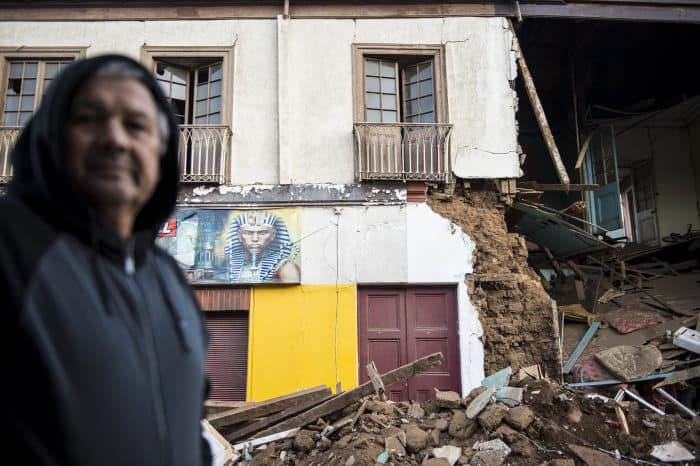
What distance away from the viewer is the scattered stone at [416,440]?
Answer: 510cm

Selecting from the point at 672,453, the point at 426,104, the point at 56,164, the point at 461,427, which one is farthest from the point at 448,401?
the point at 56,164

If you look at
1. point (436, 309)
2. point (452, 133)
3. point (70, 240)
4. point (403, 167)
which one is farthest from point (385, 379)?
point (70, 240)

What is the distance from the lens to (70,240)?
3.59 feet

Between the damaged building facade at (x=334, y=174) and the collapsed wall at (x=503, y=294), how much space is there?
0.08ft

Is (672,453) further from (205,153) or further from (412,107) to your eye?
(205,153)

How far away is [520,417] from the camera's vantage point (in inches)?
207

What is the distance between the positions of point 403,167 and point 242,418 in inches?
185

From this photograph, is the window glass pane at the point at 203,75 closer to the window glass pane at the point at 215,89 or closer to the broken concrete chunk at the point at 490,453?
the window glass pane at the point at 215,89

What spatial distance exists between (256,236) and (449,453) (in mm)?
4650

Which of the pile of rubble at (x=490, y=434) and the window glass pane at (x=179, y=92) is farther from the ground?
the window glass pane at (x=179, y=92)

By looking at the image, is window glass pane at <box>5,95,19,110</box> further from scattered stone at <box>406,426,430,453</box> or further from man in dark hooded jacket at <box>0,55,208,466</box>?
man in dark hooded jacket at <box>0,55,208,466</box>

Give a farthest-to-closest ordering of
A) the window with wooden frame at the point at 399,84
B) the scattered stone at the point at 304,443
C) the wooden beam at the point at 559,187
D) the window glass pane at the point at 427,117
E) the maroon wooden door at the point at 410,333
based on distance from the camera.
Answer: the window glass pane at the point at 427,117 → the window with wooden frame at the point at 399,84 → the wooden beam at the point at 559,187 → the maroon wooden door at the point at 410,333 → the scattered stone at the point at 304,443

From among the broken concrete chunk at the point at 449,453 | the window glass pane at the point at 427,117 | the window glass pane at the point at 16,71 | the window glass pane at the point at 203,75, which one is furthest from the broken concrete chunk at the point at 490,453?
the window glass pane at the point at 16,71

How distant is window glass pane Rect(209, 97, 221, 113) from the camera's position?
29.9ft
